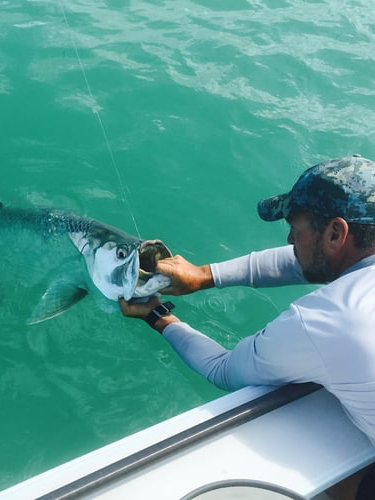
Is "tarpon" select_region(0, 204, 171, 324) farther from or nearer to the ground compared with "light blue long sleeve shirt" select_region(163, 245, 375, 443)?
nearer to the ground

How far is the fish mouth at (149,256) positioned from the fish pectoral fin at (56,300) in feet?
2.33

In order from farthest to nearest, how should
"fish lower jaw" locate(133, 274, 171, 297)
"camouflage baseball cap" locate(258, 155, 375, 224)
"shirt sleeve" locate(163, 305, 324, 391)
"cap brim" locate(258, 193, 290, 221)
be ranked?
"fish lower jaw" locate(133, 274, 171, 297)
"cap brim" locate(258, 193, 290, 221)
"camouflage baseball cap" locate(258, 155, 375, 224)
"shirt sleeve" locate(163, 305, 324, 391)

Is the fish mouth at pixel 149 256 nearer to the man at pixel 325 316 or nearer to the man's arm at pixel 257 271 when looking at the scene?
the man at pixel 325 316

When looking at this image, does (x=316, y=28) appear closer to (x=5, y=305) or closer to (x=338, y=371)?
(x=5, y=305)

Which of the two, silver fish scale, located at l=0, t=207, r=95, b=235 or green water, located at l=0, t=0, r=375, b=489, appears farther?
green water, located at l=0, t=0, r=375, b=489

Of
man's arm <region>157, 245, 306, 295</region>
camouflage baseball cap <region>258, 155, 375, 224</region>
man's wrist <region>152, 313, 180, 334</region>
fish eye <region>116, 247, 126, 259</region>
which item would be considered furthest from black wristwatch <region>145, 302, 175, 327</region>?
camouflage baseball cap <region>258, 155, 375, 224</region>

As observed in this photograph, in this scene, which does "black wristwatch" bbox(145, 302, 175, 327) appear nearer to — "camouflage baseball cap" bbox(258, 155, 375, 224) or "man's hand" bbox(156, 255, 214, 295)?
"man's hand" bbox(156, 255, 214, 295)

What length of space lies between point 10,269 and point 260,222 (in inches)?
99.8

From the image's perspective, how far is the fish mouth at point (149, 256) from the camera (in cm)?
339

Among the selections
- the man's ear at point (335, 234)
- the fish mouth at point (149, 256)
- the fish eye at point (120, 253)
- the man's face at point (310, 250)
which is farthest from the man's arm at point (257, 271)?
the man's ear at point (335, 234)

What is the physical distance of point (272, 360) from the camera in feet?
8.36

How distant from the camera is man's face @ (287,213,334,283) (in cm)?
281

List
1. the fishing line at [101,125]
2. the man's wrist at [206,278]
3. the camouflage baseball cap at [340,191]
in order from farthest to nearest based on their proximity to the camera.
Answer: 1. the fishing line at [101,125]
2. the man's wrist at [206,278]
3. the camouflage baseball cap at [340,191]

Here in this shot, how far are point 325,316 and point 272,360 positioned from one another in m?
0.33
